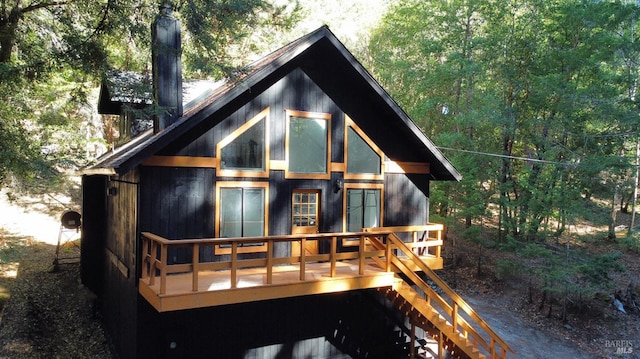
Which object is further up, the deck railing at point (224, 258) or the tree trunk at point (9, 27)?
the tree trunk at point (9, 27)

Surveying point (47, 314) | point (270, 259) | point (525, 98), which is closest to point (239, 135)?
point (270, 259)

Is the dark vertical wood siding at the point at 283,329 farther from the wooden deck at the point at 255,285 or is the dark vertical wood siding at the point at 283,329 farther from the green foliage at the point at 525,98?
the green foliage at the point at 525,98

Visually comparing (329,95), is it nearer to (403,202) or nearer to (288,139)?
(288,139)

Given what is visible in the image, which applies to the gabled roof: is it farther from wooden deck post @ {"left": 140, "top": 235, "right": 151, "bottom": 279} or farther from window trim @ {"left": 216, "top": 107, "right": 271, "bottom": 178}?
wooden deck post @ {"left": 140, "top": 235, "right": 151, "bottom": 279}

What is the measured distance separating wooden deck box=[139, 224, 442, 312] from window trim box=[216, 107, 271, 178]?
1.34 metres

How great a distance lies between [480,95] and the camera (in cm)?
1661

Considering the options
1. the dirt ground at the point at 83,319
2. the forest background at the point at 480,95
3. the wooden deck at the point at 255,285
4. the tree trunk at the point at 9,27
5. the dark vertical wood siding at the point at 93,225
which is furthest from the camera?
the dark vertical wood siding at the point at 93,225

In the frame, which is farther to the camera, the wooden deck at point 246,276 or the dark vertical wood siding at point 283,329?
the dark vertical wood siding at point 283,329

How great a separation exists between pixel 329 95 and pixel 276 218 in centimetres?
266

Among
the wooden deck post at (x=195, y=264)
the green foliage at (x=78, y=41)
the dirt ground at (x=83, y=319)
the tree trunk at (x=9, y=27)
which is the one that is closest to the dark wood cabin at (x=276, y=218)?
the wooden deck post at (x=195, y=264)

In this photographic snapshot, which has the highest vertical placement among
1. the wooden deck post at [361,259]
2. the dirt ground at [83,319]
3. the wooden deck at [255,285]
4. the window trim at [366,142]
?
the window trim at [366,142]

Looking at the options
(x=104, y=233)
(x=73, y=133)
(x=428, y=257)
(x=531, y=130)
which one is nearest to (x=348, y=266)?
(x=428, y=257)

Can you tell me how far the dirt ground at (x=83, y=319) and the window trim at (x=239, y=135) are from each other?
400 centimetres

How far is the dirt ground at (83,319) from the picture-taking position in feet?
28.0
